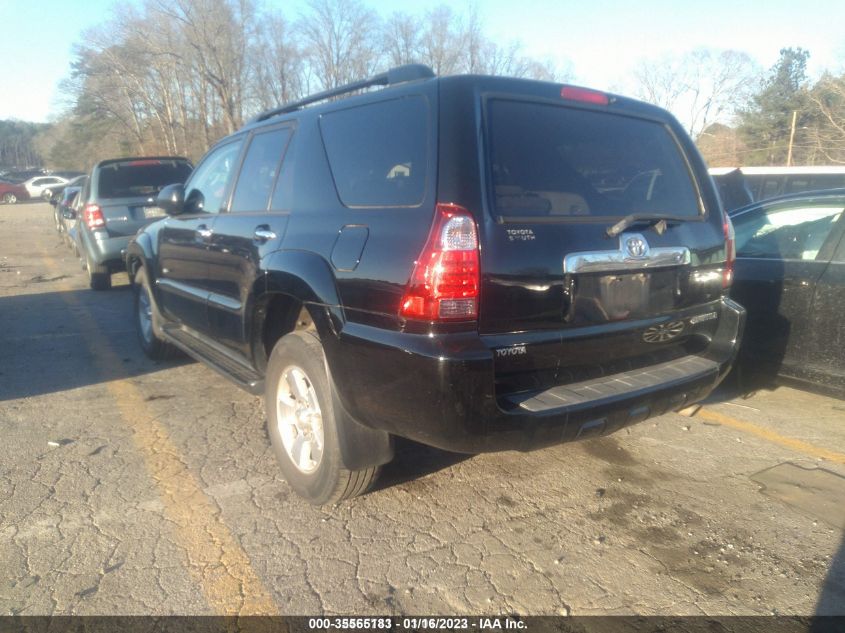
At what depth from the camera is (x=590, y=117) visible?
3.18m

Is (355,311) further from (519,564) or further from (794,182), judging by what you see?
(794,182)

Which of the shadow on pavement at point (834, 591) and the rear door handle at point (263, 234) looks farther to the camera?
the rear door handle at point (263, 234)

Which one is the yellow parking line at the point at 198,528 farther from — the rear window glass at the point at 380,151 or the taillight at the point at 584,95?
the taillight at the point at 584,95

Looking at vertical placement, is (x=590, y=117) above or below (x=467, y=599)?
above

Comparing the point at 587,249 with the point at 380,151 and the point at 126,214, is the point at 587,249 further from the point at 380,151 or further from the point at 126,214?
the point at 126,214

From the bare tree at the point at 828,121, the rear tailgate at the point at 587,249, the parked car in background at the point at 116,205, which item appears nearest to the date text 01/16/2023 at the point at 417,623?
the rear tailgate at the point at 587,249

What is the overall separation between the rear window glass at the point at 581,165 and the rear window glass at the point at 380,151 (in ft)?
1.05

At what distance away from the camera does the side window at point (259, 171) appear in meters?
3.86

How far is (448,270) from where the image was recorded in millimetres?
2547

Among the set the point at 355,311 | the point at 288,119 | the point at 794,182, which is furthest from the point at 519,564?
the point at 794,182

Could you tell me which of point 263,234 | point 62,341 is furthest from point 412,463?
point 62,341

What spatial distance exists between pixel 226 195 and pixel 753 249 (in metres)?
3.85

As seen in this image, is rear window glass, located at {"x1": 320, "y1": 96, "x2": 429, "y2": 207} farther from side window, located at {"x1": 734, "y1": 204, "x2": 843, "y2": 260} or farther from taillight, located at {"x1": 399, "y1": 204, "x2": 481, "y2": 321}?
side window, located at {"x1": 734, "y1": 204, "x2": 843, "y2": 260}

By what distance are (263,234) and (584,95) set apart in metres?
1.83
